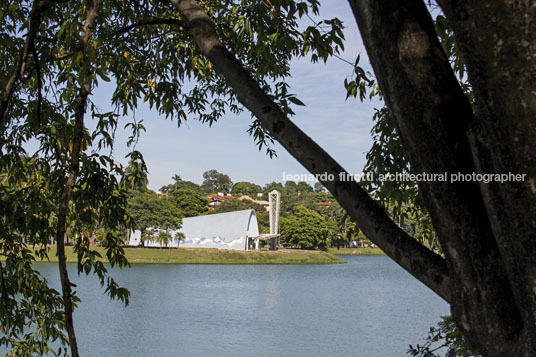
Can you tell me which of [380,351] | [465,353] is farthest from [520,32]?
[380,351]

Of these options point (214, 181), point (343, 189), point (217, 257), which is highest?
point (214, 181)

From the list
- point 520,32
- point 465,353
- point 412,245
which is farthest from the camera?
point 465,353

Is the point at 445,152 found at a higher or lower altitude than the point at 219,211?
lower

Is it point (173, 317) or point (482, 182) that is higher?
point (482, 182)

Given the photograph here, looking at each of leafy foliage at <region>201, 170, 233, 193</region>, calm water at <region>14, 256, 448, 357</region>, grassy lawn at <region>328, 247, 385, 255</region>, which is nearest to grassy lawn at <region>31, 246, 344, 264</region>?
grassy lawn at <region>328, 247, 385, 255</region>

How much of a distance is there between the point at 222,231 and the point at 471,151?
49.0 m

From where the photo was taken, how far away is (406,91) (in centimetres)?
125

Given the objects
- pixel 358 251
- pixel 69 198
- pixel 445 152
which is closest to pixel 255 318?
pixel 69 198

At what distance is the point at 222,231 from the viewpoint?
49.7 metres

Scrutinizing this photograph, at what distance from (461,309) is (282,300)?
18725mm

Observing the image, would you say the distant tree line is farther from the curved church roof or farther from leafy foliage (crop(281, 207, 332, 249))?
the curved church roof

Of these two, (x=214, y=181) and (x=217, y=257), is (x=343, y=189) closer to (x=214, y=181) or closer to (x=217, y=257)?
(x=217, y=257)

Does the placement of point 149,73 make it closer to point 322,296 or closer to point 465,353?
point 465,353

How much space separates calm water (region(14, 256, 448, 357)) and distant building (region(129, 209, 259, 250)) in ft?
76.7
